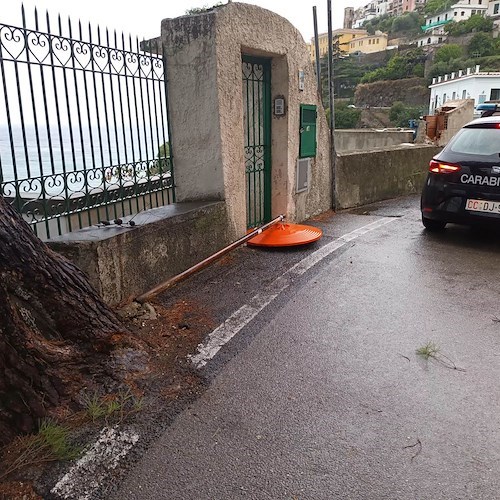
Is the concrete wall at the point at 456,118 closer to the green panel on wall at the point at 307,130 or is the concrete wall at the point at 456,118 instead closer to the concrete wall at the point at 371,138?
the concrete wall at the point at 371,138

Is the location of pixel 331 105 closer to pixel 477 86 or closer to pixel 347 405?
pixel 347 405

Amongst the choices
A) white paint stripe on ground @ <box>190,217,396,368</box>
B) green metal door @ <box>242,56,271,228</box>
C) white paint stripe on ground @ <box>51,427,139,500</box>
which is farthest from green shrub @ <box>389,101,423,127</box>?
white paint stripe on ground @ <box>51,427,139,500</box>

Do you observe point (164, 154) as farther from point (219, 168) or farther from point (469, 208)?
point (469, 208)

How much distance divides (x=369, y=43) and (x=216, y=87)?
125m

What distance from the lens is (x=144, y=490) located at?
2.19 meters

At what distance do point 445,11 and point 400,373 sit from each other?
432 feet

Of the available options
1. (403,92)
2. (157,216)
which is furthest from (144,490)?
(403,92)

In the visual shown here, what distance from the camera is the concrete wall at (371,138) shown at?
21125 mm

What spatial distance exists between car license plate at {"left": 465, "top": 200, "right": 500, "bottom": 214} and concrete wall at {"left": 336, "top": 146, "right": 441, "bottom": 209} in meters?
3.11

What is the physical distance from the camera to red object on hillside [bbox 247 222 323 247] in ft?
19.5

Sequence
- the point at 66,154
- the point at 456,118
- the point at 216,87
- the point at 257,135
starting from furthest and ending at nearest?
the point at 456,118
the point at 257,135
the point at 216,87
the point at 66,154

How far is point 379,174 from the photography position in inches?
388

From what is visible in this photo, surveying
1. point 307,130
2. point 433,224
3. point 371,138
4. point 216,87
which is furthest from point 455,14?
point 216,87

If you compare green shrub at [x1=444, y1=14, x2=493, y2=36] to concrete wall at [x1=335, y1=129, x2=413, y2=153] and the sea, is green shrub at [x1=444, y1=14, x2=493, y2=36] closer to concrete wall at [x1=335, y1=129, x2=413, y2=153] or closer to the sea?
concrete wall at [x1=335, y1=129, x2=413, y2=153]
